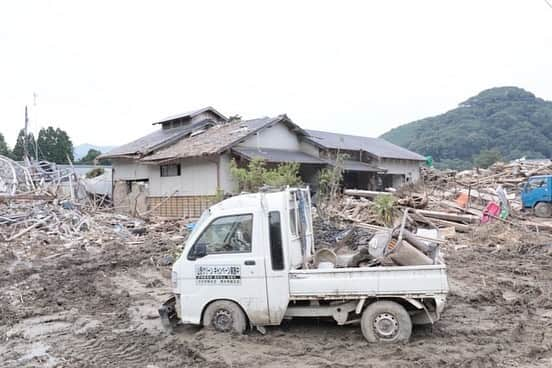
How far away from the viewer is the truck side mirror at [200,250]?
237 inches

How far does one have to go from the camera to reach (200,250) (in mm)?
6035

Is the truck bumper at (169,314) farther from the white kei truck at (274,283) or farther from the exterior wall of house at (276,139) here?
the exterior wall of house at (276,139)

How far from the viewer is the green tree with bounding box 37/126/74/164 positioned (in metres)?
49.1

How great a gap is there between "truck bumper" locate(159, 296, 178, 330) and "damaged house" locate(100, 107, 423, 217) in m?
12.1

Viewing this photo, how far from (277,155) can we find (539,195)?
39.3 ft

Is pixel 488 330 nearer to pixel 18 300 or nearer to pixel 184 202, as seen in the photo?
pixel 18 300

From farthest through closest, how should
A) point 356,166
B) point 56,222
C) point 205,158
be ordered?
point 356,166, point 205,158, point 56,222

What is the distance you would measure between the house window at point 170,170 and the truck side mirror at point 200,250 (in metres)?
17.4

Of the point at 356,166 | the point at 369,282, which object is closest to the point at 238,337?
the point at 369,282

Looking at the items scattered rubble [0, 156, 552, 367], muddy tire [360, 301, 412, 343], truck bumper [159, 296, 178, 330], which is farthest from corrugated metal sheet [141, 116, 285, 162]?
muddy tire [360, 301, 412, 343]

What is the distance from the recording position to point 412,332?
236 inches

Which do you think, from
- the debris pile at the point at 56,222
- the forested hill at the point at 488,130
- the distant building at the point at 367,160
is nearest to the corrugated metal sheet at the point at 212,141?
the debris pile at the point at 56,222

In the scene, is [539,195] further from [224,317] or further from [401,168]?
[224,317]

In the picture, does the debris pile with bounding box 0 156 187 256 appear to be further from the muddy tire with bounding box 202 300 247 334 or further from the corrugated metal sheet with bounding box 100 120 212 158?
the muddy tire with bounding box 202 300 247 334
